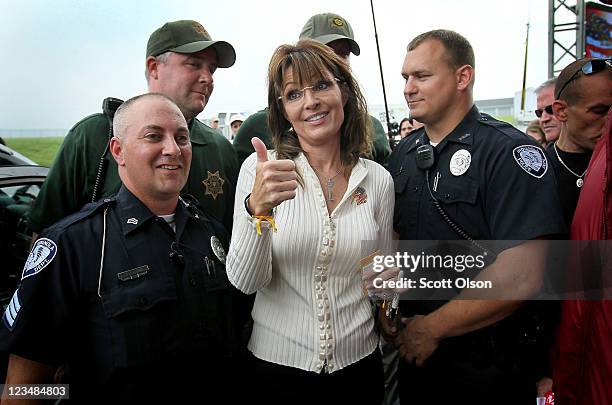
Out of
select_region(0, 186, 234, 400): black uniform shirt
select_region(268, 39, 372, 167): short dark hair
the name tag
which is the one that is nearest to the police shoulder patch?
select_region(0, 186, 234, 400): black uniform shirt

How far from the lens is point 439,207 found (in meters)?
1.68

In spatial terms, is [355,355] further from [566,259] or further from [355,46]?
[355,46]

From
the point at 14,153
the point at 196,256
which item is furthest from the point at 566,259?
the point at 14,153

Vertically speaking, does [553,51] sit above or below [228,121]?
above

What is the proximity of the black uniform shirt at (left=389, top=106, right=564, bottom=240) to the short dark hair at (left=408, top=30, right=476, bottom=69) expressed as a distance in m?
0.21

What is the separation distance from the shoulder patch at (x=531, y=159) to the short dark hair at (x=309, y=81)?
567 millimetres

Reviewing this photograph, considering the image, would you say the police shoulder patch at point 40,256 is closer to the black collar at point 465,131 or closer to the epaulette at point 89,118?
the epaulette at point 89,118

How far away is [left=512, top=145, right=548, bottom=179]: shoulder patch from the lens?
1.48 m

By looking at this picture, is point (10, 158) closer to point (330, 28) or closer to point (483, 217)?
point (330, 28)

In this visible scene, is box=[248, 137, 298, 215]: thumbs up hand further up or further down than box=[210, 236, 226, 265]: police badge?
further up

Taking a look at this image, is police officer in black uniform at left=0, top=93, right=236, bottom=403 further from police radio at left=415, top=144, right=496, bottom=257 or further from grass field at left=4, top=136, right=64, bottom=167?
grass field at left=4, top=136, right=64, bottom=167

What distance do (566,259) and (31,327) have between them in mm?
1720

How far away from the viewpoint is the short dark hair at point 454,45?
1769mm

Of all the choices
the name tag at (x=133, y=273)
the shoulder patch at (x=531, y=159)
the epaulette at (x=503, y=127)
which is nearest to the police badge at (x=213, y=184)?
the name tag at (x=133, y=273)
